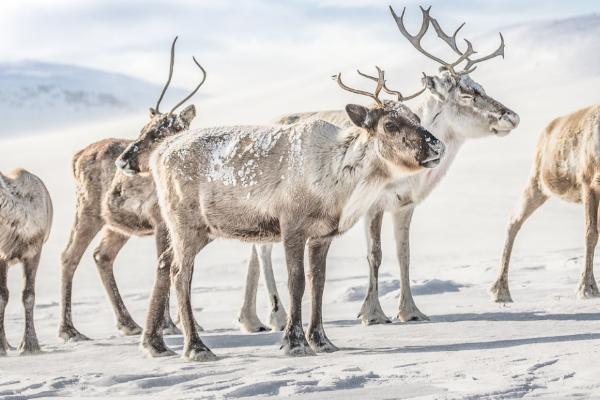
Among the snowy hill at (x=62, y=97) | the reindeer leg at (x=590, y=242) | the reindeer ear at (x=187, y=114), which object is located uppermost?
the snowy hill at (x=62, y=97)

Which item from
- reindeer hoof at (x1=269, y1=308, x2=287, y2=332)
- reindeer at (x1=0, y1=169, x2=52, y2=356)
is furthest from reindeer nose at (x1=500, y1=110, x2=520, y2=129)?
reindeer at (x1=0, y1=169, x2=52, y2=356)

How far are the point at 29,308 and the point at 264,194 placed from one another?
262 cm

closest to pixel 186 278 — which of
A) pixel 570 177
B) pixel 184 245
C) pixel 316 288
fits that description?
pixel 184 245

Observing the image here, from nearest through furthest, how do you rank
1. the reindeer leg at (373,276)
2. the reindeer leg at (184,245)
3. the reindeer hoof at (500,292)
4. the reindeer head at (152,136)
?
1. the reindeer leg at (184,245)
2. the reindeer head at (152,136)
3. the reindeer leg at (373,276)
4. the reindeer hoof at (500,292)

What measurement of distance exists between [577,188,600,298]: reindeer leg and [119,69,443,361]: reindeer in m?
3.64

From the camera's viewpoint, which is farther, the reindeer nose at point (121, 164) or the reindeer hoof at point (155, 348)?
the reindeer nose at point (121, 164)

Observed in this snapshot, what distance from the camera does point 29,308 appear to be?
9297mm

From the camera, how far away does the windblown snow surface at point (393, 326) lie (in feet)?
20.9

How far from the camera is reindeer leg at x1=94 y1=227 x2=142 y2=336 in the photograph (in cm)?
1052

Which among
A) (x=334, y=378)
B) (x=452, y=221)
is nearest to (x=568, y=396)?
(x=334, y=378)

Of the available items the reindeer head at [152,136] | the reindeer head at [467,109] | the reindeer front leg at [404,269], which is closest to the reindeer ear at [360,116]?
the reindeer head at [152,136]

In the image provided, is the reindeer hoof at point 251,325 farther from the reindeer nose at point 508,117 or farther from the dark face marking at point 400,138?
the dark face marking at point 400,138

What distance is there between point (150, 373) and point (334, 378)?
1426 mm

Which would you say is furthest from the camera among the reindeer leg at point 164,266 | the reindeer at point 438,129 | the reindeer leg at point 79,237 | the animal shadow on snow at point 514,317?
the reindeer leg at point 79,237
